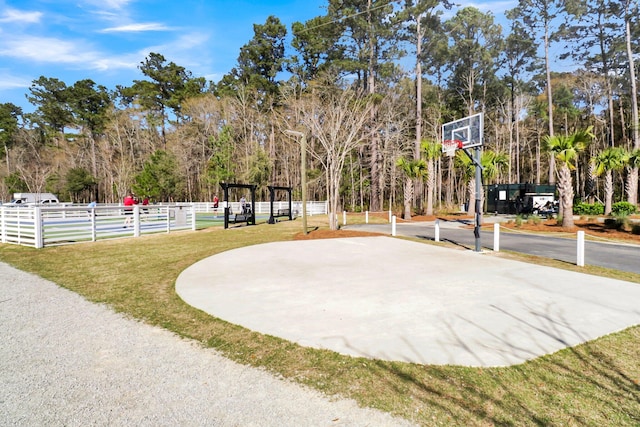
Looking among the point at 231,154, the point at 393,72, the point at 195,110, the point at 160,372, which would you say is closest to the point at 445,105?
the point at 393,72

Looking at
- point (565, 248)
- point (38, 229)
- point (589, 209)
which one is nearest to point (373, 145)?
point (589, 209)

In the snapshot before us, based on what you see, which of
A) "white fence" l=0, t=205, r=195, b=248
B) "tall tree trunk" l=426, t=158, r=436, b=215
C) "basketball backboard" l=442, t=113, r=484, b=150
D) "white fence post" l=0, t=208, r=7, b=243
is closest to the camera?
"basketball backboard" l=442, t=113, r=484, b=150

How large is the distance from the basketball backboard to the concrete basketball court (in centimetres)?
420

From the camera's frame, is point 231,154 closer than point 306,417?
No

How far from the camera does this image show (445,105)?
3828 centimetres

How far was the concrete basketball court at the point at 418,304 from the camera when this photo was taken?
3.47 m

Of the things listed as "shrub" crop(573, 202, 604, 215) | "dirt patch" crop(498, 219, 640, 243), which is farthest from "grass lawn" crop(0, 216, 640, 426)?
"shrub" crop(573, 202, 604, 215)

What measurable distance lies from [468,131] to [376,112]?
797 inches

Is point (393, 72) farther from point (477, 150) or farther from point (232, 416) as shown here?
point (232, 416)

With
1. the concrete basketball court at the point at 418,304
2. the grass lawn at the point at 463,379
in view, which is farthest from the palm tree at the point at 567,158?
the grass lawn at the point at 463,379

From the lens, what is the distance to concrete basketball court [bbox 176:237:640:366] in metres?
3.47

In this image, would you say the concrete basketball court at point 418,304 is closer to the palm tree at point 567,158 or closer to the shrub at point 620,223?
the palm tree at point 567,158

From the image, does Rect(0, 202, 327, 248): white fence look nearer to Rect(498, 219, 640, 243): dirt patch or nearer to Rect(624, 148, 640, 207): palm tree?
Rect(498, 219, 640, 243): dirt patch

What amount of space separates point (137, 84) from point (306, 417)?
185 feet
